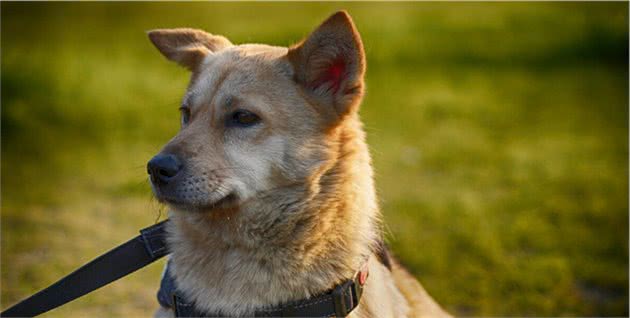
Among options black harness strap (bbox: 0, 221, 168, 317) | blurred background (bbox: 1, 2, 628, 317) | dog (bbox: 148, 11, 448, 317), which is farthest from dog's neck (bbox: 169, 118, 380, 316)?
blurred background (bbox: 1, 2, 628, 317)

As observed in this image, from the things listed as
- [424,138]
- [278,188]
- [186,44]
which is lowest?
[424,138]

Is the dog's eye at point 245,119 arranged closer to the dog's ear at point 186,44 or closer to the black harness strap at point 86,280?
the dog's ear at point 186,44

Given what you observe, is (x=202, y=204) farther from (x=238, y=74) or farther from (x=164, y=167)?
(x=238, y=74)

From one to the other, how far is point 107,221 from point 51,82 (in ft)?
13.2

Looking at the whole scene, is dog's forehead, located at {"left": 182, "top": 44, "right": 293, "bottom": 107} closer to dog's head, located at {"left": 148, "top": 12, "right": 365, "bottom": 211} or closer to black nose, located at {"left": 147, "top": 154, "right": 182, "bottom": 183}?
dog's head, located at {"left": 148, "top": 12, "right": 365, "bottom": 211}

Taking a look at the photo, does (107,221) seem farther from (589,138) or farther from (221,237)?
(589,138)

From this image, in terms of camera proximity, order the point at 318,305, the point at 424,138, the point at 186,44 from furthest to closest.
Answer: the point at 424,138
the point at 186,44
the point at 318,305

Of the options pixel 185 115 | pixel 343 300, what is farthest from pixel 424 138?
pixel 343 300

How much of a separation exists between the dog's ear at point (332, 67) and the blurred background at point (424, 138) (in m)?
0.70

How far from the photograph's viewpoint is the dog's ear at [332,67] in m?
3.38

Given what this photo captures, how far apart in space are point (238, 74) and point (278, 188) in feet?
1.80

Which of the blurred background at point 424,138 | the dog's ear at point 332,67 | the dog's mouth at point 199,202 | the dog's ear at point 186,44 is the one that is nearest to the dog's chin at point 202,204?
the dog's mouth at point 199,202

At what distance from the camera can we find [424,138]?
9.91 meters

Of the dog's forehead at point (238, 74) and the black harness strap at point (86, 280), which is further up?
the dog's forehead at point (238, 74)
